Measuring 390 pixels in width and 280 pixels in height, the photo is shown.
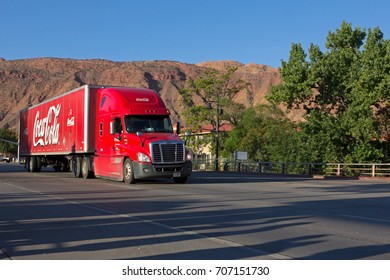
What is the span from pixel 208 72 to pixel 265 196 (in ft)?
136

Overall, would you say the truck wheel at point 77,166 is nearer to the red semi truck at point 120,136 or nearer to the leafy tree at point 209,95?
the red semi truck at point 120,136

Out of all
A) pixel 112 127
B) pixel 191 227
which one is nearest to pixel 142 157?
pixel 112 127

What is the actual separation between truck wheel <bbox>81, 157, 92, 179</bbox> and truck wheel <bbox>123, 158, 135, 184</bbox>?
13.5ft

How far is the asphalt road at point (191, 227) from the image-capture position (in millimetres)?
7574

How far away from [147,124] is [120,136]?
3.81ft

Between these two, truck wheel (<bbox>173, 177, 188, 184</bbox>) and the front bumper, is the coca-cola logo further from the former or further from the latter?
the front bumper

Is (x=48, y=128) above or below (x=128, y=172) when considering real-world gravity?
above

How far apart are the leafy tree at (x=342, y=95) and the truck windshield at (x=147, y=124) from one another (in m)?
23.4

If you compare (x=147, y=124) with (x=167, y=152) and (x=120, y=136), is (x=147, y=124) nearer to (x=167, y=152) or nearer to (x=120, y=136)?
(x=120, y=136)

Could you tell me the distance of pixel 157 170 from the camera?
827 inches

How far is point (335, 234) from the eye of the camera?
30.4ft

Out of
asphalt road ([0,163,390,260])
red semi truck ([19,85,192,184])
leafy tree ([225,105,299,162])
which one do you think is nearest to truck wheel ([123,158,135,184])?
red semi truck ([19,85,192,184])

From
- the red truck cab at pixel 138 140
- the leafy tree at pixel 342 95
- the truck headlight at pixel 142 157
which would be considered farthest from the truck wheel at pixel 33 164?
the leafy tree at pixel 342 95
